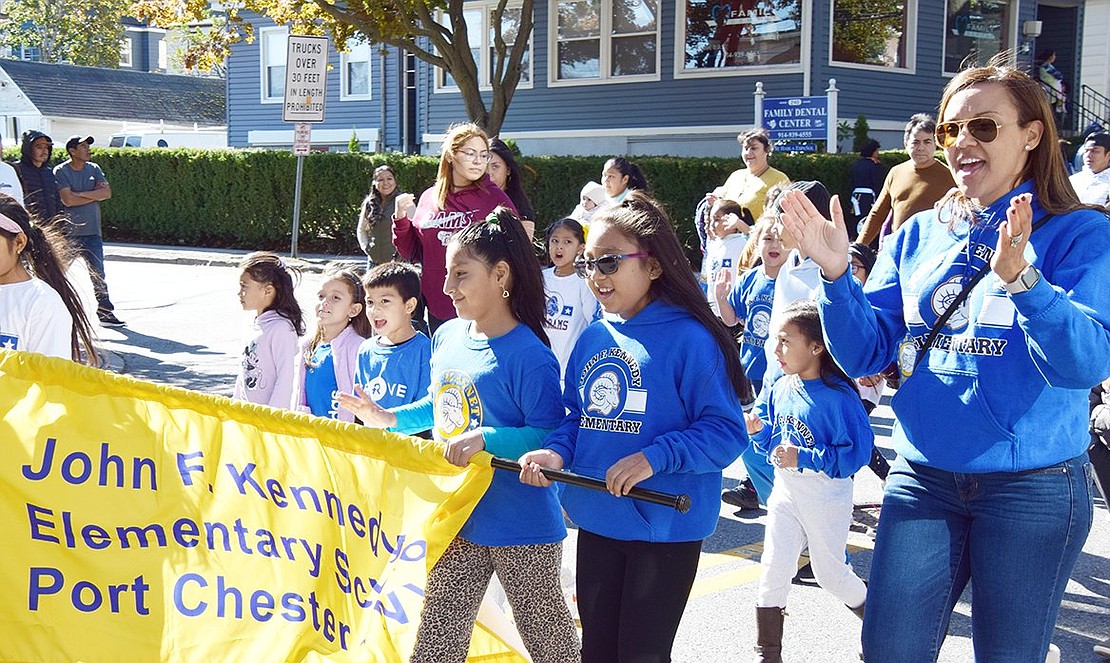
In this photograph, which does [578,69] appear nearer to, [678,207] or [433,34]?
[433,34]

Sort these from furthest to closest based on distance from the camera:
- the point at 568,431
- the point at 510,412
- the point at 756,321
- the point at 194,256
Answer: the point at 194,256
the point at 756,321
the point at 510,412
the point at 568,431

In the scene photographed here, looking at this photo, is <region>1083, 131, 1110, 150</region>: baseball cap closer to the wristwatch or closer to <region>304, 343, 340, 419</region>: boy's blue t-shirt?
<region>304, 343, 340, 419</region>: boy's blue t-shirt

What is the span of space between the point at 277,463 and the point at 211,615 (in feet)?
1.56

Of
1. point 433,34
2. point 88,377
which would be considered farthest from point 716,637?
point 433,34

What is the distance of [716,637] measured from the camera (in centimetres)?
503

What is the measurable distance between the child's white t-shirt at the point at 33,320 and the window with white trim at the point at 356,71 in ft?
83.3

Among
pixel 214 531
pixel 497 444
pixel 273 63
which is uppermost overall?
pixel 273 63

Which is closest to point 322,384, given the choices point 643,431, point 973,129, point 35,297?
point 35,297

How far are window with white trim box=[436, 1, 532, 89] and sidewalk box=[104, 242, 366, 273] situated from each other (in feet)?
19.6

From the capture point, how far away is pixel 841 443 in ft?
15.6

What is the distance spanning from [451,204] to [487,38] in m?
20.3

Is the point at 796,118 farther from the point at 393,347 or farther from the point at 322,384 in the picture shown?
the point at 393,347

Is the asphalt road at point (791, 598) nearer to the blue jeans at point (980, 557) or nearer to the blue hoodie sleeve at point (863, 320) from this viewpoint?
the blue jeans at point (980, 557)

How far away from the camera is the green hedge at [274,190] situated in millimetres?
18625
